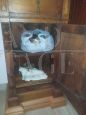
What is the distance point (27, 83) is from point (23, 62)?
0.28 m

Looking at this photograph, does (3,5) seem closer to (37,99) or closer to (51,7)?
(51,7)

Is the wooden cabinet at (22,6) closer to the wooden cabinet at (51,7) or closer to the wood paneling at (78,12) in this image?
the wooden cabinet at (51,7)

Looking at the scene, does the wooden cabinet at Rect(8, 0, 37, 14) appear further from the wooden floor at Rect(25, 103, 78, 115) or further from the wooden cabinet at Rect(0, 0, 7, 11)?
the wooden floor at Rect(25, 103, 78, 115)

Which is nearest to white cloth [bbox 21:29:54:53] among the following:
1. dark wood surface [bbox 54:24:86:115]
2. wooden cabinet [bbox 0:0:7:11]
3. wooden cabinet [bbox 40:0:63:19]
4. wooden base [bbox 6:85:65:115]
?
dark wood surface [bbox 54:24:86:115]

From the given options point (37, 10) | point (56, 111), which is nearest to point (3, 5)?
point (37, 10)

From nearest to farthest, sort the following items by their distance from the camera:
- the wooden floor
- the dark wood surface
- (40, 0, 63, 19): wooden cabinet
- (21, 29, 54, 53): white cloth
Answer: the dark wood surface < (40, 0, 63, 19): wooden cabinet < (21, 29, 54, 53): white cloth < the wooden floor

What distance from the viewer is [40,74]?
159 centimetres

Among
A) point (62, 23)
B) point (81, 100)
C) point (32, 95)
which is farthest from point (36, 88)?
point (62, 23)

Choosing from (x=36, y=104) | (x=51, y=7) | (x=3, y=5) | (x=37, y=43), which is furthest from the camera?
(x=36, y=104)

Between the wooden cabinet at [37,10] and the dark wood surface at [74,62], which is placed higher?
the wooden cabinet at [37,10]

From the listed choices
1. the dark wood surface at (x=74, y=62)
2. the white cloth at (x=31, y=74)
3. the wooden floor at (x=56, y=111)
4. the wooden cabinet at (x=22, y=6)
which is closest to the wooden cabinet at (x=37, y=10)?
the wooden cabinet at (x=22, y=6)

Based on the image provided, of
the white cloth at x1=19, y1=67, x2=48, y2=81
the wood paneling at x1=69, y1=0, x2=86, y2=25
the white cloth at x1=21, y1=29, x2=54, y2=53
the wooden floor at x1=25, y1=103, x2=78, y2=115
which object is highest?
the wood paneling at x1=69, y1=0, x2=86, y2=25

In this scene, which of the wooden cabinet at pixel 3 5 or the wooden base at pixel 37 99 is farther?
the wooden base at pixel 37 99

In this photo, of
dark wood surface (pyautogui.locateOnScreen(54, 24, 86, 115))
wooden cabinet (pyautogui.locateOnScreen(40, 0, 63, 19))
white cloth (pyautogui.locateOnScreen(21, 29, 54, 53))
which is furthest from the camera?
white cloth (pyautogui.locateOnScreen(21, 29, 54, 53))
